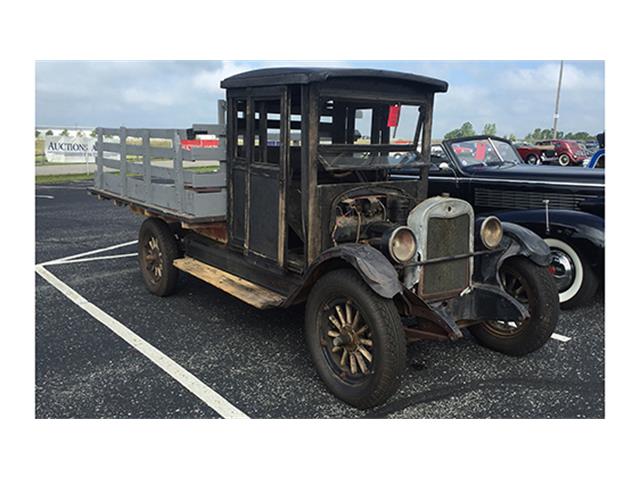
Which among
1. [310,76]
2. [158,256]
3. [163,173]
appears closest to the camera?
[310,76]

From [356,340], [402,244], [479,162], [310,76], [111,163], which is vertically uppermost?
[310,76]

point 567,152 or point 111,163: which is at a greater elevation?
point 567,152

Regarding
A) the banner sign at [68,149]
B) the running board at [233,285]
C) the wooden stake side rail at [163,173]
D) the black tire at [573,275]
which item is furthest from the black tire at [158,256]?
the banner sign at [68,149]

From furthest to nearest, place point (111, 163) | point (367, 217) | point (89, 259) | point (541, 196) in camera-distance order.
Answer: point (89, 259)
point (111, 163)
point (541, 196)
point (367, 217)

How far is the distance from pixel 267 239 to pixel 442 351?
174cm

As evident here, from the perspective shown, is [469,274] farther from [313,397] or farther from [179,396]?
[179,396]

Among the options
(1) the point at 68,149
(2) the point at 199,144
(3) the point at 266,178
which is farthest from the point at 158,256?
(1) the point at 68,149

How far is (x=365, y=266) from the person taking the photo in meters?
3.64

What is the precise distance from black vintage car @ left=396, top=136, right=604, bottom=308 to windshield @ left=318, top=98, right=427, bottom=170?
0.88 m

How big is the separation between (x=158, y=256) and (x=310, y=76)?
307cm

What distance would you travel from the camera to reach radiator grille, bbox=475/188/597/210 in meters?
6.38

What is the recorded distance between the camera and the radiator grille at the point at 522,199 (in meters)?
6.38

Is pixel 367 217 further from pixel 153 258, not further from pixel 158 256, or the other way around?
pixel 153 258

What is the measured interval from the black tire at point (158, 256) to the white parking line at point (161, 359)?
70cm
